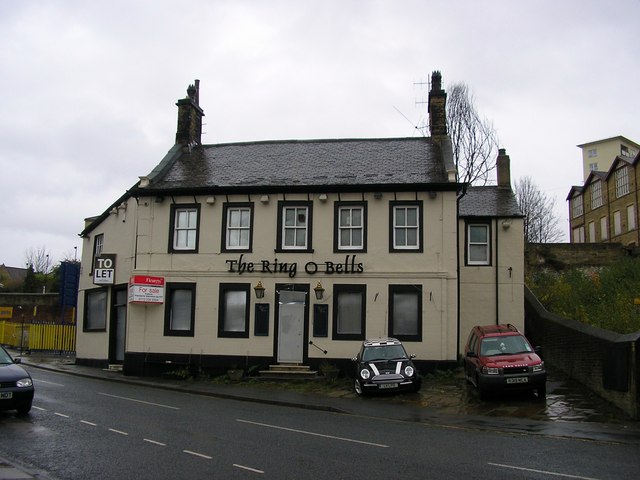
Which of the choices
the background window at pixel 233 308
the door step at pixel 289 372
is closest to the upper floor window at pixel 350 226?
the background window at pixel 233 308

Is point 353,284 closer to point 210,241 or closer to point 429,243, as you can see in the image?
point 429,243

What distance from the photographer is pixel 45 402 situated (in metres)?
15.2

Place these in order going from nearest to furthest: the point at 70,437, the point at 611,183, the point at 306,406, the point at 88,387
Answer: the point at 70,437, the point at 306,406, the point at 88,387, the point at 611,183

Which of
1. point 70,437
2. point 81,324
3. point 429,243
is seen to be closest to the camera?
point 70,437

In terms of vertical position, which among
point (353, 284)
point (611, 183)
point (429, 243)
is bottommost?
Result: point (353, 284)

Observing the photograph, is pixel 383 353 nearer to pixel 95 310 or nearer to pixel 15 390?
pixel 15 390

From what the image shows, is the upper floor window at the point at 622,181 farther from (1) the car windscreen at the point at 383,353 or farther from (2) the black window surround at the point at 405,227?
(1) the car windscreen at the point at 383,353

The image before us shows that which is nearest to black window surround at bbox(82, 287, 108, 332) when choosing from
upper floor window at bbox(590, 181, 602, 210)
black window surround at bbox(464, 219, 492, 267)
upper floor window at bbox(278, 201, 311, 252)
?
upper floor window at bbox(278, 201, 311, 252)

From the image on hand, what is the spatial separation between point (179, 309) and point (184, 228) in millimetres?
→ 3148

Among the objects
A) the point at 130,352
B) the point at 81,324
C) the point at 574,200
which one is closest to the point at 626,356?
the point at 130,352

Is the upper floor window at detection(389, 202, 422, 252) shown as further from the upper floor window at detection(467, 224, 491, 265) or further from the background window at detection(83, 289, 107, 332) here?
the background window at detection(83, 289, 107, 332)

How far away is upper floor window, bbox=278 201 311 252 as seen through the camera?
23.0 metres

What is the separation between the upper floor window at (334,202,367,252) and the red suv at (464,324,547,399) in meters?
6.61

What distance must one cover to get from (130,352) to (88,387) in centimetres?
419
